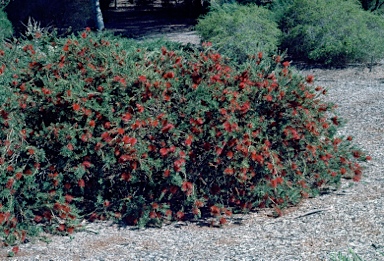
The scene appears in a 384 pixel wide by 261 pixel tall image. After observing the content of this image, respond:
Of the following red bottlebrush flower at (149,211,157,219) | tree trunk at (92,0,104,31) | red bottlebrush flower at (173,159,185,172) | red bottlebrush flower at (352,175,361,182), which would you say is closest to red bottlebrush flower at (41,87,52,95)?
red bottlebrush flower at (173,159,185,172)

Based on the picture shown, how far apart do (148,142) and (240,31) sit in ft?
24.1

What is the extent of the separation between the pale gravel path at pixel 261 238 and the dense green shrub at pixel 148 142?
15 centimetres

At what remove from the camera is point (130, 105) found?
6.21 meters

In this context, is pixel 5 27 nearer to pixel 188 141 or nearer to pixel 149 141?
pixel 149 141

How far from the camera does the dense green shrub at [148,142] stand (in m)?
5.98

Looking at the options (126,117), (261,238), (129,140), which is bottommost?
(261,238)

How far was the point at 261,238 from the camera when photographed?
223 inches

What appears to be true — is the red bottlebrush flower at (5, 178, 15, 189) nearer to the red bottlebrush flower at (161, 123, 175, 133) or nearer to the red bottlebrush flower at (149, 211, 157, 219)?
the red bottlebrush flower at (149, 211, 157, 219)

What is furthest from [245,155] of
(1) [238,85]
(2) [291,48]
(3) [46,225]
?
(2) [291,48]

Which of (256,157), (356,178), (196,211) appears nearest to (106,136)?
(196,211)

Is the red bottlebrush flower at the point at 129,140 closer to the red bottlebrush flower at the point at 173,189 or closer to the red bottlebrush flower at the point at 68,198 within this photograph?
the red bottlebrush flower at the point at 173,189

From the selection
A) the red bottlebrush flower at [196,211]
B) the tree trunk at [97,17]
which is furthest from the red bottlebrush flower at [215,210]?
the tree trunk at [97,17]

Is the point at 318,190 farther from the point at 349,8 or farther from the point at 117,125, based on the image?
the point at 349,8

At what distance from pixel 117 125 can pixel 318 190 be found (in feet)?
6.81
